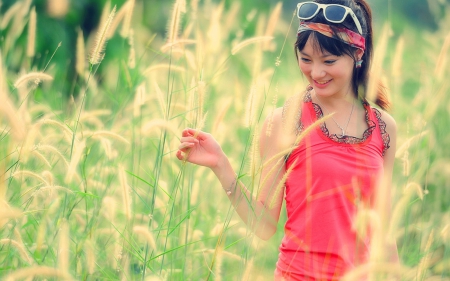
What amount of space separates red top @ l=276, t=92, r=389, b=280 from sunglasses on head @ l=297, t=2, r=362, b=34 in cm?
36

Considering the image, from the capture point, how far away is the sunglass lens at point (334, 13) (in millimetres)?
2303

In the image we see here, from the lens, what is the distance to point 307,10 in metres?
2.35

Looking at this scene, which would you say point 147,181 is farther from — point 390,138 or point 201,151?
point 390,138

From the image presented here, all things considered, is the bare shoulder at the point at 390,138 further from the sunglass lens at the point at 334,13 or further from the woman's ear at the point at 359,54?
the sunglass lens at the point at 334,13

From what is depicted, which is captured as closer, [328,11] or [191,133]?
[191,133]

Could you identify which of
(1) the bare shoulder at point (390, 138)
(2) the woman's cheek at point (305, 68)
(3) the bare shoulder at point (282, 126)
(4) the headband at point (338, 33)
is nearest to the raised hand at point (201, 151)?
(3) the bare shoulder at point (282, 126)

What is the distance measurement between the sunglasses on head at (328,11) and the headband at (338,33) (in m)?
0.03

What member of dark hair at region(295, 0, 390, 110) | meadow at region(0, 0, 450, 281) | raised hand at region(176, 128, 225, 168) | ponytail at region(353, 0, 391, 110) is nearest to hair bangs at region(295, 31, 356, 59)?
dark hair at region(295, 0, 390, 110)

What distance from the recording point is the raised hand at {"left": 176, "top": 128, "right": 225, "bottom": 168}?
2.13 m

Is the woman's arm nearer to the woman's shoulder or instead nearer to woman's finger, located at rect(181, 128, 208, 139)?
woman's finger, located at rect(181, 128, 208, 139)

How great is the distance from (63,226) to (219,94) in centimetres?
365

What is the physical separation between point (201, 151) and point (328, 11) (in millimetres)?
626

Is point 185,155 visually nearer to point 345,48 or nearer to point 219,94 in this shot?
point 345,48

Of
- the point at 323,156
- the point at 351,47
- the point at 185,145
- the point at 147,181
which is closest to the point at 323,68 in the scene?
the point at 351,47
